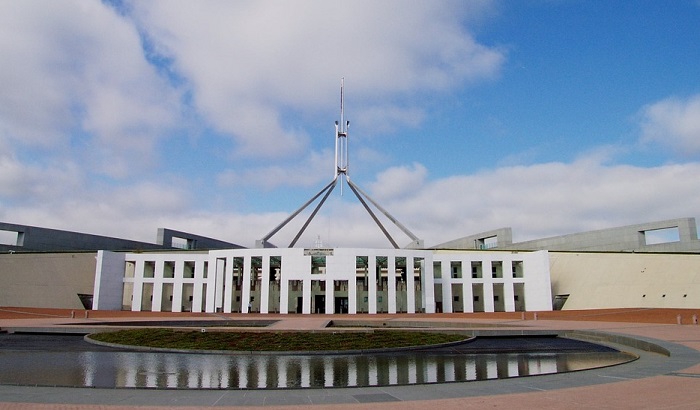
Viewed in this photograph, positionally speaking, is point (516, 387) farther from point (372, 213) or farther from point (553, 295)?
point (372, 213)

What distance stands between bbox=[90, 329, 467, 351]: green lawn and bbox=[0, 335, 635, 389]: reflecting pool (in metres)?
0.99

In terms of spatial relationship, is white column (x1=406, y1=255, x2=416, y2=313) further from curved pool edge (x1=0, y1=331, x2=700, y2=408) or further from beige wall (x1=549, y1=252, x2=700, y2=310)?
curved pool edge (x1=0, y1=331, x2=700, y2=408)

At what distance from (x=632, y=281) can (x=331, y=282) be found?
26.9m

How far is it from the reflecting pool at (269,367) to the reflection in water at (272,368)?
0.06ft

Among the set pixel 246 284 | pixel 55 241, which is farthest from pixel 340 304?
pixel 55 241

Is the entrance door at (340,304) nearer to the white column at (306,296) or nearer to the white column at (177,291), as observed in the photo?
the white column at (306,296)

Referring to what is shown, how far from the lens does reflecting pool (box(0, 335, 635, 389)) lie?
10.2 metres

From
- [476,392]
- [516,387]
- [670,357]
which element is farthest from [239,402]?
[670,357]

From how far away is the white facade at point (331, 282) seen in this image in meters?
42.4

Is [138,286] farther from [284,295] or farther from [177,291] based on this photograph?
[284,295]

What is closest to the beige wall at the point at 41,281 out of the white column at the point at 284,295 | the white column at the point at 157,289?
the white column at the point at 157,289

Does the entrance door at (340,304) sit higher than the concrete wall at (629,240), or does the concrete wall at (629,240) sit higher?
the concrete wall at (629,240)

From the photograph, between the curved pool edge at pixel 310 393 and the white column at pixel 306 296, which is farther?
the white column at pixel 306 296

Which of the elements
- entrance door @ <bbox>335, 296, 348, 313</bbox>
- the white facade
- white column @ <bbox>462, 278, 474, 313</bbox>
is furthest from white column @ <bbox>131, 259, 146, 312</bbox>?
white column @ <bbox>462, 278, 474, 313</bbox>
